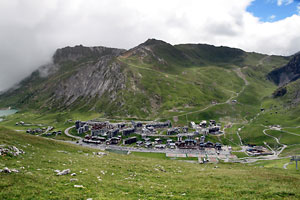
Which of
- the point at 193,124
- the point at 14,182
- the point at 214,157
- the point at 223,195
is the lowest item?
the point at 214,157

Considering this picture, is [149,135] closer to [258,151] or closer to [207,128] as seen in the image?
[207,128]

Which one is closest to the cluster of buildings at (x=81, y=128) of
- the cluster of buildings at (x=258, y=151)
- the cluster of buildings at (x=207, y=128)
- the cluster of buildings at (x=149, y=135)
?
the cluster of buildings at (x=149, y=135)

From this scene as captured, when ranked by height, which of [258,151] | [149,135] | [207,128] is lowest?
[258,151]

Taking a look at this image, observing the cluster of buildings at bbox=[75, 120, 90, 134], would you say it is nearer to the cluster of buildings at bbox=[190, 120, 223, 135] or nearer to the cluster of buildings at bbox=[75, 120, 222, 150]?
the cluster of buildings at bbox=[75, 120, 222, 150]

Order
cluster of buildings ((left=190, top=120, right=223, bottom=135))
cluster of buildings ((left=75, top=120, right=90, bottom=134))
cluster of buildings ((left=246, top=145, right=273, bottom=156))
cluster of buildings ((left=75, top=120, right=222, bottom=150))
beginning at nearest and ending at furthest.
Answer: cluster of buildings ((left=246, top=145, right=273, bottom=156)) < cluster of buildings ((left=75, top=120, right=222, bottom=150)) < cluster of buildings ((left=190, top=120, right=223, bottom=135)) < cluster of buildings ((left=75, top=120, right=90, bottom=134))

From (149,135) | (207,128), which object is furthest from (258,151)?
(149,135)

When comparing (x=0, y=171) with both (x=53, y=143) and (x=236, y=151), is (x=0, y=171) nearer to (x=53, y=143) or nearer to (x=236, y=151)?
(x=53, y=143)

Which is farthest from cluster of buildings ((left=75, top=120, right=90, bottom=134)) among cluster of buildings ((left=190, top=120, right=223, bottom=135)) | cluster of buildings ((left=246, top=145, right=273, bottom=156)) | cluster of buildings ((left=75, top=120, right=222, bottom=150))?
cluster of buildings ((left=246, top=145, right=273, bottom=156))

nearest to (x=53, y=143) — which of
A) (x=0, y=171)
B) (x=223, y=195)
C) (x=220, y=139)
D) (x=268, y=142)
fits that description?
(x=0, y=171)

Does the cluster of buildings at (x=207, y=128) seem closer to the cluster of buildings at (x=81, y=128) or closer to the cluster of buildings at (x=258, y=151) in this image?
the cluster of buildings at (x=258, y=151)

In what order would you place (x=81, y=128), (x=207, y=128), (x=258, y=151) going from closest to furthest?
(x=258, y=151) → (x=207, y=128) → (x=81, y=128)

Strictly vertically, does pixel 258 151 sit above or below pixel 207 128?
below
